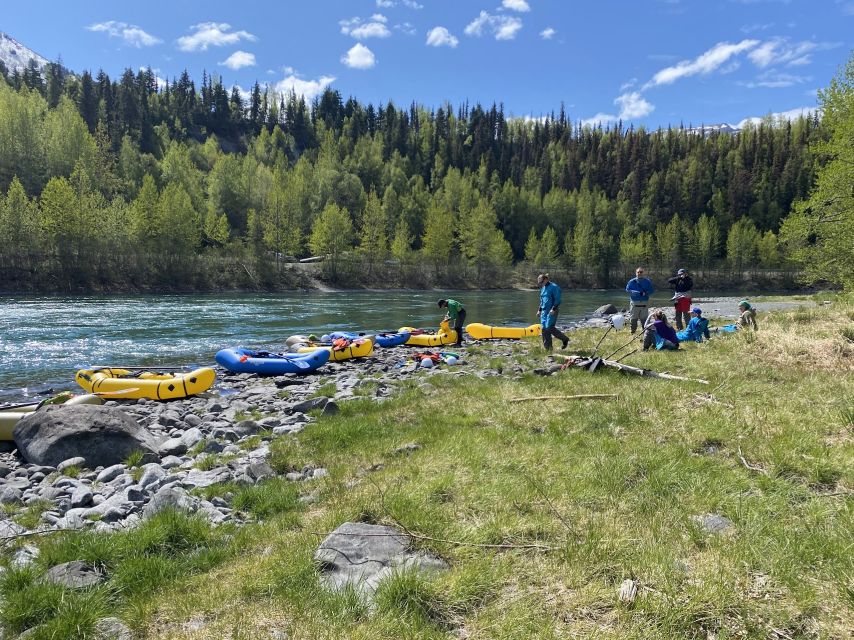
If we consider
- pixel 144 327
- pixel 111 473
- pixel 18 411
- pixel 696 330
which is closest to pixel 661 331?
pixel 696 330

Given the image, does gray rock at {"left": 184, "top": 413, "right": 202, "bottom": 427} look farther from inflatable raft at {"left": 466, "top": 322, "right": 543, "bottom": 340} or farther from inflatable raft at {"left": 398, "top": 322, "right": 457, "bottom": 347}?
inflatable raft at {"left": 466, "top": 322, "right": 543, "bottom": 340}

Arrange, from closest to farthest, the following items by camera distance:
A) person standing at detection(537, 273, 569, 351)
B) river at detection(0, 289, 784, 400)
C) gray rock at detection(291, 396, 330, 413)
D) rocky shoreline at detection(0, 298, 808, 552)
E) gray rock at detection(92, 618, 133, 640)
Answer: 1. gray rock at detection(92, 618, 133, 640)
2. rocky shoreline at detection(0, 298, 808, 552)
3. gray rock at detection(291, 396, 330, 413)
4. person standing at detection(537, 273, 569, 351)
5. river at detection(0, 289, 784, 400)

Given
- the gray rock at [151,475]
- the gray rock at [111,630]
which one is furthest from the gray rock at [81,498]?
the gray rock at [111,630]

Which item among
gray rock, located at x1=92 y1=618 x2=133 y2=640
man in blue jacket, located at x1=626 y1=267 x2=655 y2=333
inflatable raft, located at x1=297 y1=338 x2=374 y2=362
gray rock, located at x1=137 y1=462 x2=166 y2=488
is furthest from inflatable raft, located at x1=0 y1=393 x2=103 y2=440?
man in blue jacket, located at x1=626 y1=267 x2=655 y2=333

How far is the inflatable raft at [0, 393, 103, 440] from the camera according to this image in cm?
894

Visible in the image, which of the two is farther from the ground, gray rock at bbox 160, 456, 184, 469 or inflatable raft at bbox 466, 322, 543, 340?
inflatable raft at bbox 466, 322, 543, 340

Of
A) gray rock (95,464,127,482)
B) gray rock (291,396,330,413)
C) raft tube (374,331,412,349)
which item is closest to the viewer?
gray rock (95,464,127,482)

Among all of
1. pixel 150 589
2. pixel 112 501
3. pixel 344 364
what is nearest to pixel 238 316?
pixel 344 364

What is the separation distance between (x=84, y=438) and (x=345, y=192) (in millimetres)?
95169

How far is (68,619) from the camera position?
3268 millimetres

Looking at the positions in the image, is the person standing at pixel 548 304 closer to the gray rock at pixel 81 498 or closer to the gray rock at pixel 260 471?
the gray rock at pixel 260 471

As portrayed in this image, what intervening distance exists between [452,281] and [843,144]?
60.0m

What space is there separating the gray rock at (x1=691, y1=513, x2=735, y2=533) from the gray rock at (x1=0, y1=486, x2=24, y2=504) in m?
8.07

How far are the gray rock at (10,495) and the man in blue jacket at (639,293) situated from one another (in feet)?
49.2
